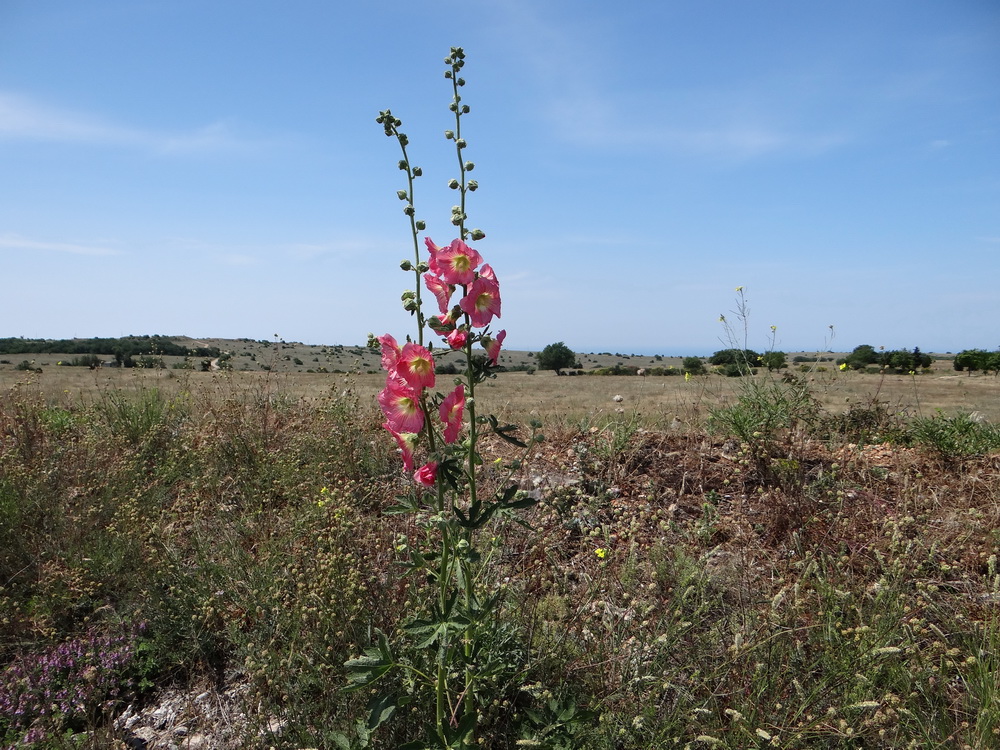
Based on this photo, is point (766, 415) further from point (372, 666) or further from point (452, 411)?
point (372, 666)

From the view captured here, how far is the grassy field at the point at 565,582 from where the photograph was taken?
7.75ft

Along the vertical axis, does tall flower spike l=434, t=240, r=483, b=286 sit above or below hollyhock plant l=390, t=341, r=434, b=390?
above

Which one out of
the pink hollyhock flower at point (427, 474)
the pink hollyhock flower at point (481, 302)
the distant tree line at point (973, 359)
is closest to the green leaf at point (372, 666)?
the pink hollyhock flower at point (427, 474)

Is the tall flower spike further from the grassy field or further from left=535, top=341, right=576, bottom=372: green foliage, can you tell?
left=535, top=341, right=576, bottom=372: green foliage

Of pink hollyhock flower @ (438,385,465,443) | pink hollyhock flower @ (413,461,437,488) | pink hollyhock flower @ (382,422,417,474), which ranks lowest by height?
pink hollyhock flower @ (413,461,437,488)

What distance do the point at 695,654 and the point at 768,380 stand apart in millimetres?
3827

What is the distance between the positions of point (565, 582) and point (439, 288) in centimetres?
171

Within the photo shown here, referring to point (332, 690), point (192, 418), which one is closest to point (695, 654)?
point (332, 690)

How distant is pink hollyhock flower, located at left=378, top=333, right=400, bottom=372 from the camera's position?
7.12 ft

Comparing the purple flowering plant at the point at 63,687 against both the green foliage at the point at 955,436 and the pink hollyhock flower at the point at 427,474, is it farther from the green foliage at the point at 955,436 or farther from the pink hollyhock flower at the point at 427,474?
the green foliage at the point at 955,436

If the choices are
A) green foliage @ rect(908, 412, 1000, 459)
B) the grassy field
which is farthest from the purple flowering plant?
green foliage @ rect(908, 412, 1000, 459)

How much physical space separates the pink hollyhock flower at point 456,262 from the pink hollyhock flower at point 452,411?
1.31ft

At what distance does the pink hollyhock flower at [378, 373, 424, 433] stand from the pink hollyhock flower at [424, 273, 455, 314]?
13.7 inches

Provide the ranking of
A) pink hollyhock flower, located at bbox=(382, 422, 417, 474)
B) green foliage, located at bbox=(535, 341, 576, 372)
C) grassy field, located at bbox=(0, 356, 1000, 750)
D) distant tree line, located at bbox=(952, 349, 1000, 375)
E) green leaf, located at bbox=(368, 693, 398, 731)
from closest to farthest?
green leaf, located at bbox=(368, 693, 398, 731) → pink hollyhock flower, located at bbox=(382, 422, 417, 474) → grassy field, located at bbox=(0, 356, 1000, 750) → distant tree line, located at bbox=(952, 349, 1000, 375) → green foliage, located at bbox=(535, 341, 576, 372)
